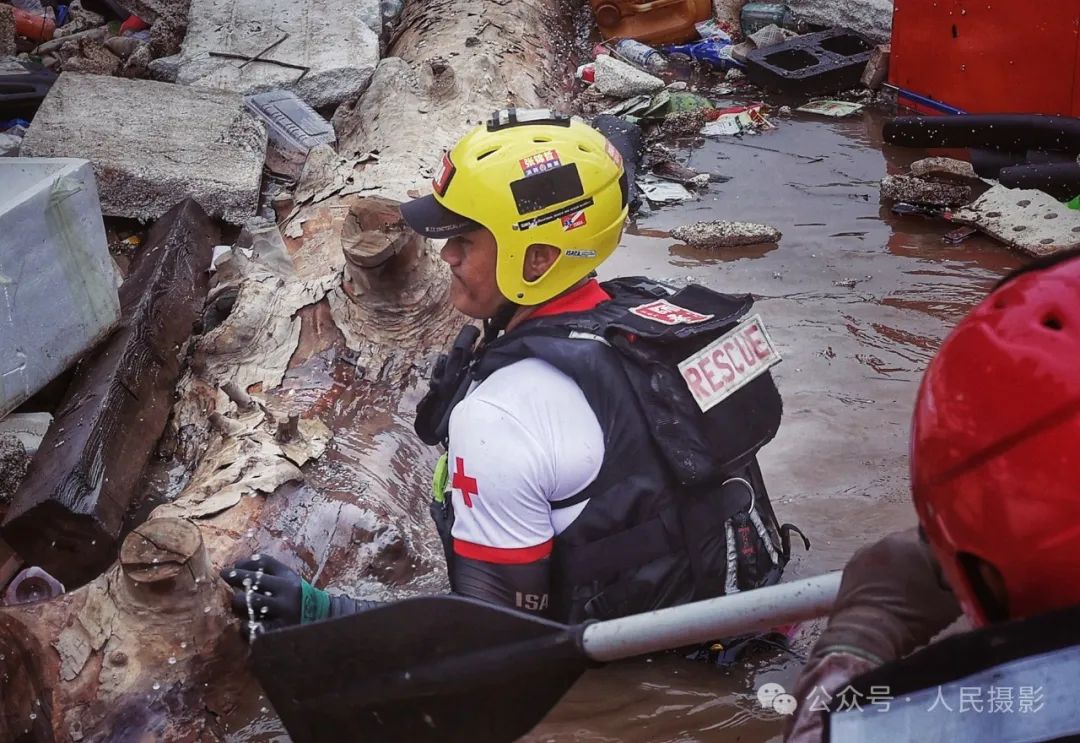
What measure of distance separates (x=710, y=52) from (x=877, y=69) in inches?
55.9

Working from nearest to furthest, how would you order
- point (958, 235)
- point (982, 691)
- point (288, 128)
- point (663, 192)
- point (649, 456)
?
1. point (982, 691)
2. point (649, 456)
3. point (958, 235)
4. point (663, 192)
5. point (288, 128)

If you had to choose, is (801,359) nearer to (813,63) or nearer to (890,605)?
(890,605)

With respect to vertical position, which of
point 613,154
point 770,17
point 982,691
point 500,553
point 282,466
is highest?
point 982,691

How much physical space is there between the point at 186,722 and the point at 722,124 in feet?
19.2

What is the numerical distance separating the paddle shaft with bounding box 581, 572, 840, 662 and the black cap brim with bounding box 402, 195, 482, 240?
130cm

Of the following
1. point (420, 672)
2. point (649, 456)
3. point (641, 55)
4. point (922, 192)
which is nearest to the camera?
point (420, 672)

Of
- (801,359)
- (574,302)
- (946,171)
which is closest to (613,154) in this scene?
(574,302)

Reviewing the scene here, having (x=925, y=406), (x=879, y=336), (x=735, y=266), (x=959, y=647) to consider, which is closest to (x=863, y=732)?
(x=959, y=647)

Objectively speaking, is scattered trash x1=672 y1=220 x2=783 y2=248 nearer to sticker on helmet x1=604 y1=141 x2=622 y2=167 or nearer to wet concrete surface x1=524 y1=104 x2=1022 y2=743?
wet concrete surface x1=524 y1=104 x2=1022 y2=743

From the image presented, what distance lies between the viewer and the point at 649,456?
2.68m

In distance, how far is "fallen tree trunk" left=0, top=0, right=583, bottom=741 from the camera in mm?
3014

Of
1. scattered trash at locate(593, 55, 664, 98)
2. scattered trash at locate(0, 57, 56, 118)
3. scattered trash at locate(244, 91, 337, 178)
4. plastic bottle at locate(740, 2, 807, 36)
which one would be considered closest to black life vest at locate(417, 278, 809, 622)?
scattered trash at locate(244, 91, 337, 178)

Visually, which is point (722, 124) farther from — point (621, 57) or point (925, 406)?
Answer: point (925, 406)

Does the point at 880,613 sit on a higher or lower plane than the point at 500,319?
higher
